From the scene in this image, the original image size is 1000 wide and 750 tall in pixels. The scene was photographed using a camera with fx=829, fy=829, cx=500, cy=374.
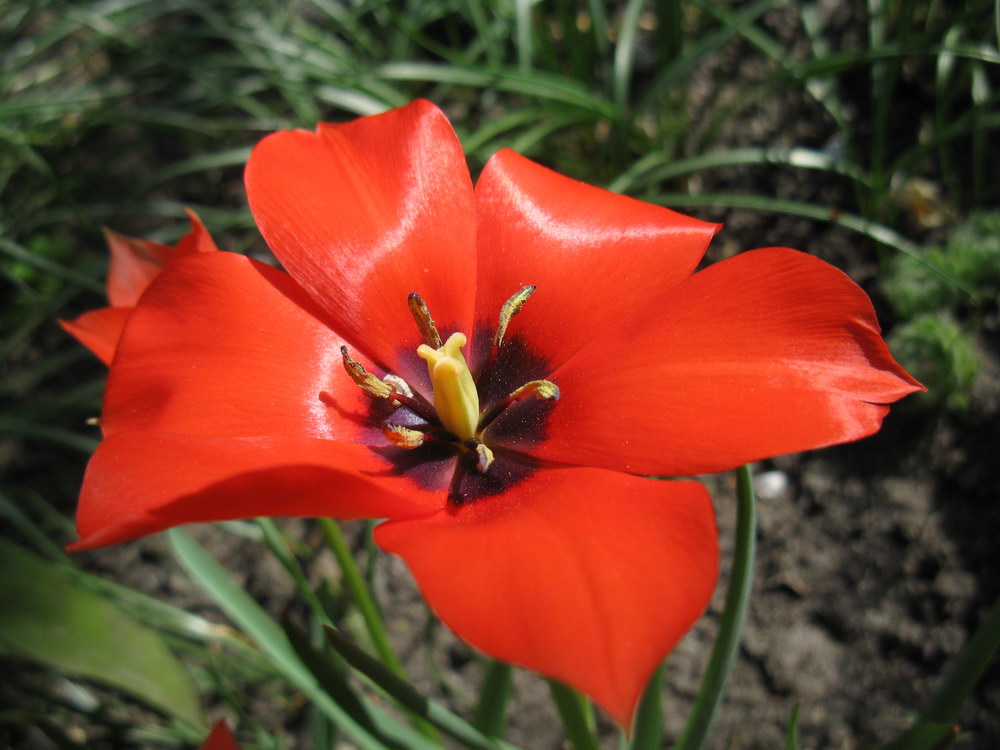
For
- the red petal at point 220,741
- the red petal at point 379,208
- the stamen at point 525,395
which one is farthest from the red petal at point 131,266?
the red petal at point 220,741

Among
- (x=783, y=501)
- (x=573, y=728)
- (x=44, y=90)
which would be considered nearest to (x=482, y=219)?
(x=573, y=728)

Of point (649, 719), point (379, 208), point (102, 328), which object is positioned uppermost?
point (379, 208)

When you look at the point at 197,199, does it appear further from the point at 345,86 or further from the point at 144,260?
the point at 144,260

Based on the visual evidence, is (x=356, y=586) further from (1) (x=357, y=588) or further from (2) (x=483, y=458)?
(2) (x=483, y=458)

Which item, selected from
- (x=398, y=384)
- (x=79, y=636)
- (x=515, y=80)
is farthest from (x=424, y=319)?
(x=515, y=80)

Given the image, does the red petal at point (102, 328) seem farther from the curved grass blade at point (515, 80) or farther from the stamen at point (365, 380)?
the curved grass blade at point (515, 80)

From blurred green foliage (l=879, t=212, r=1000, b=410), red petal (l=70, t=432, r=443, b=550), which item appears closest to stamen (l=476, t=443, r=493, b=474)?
red petal (l=70, t=432, r=443, b=550)
